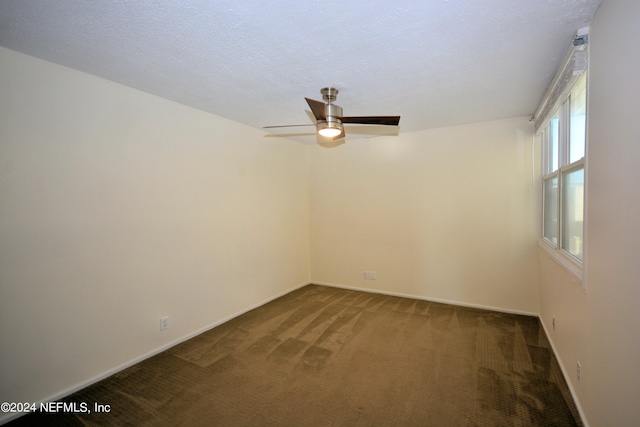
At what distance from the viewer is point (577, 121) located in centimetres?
206

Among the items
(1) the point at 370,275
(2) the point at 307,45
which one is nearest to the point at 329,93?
(2) the point at 307,45

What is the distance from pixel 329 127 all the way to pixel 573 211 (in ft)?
6.74

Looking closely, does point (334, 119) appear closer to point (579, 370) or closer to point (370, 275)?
point (579, 370)

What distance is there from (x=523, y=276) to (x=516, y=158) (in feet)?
4.75

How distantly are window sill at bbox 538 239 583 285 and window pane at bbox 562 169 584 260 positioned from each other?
0.18 ft

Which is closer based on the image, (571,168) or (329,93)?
(571,168)

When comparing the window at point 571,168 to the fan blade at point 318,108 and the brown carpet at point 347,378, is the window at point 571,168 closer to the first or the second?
the brown carpet at point 347,378

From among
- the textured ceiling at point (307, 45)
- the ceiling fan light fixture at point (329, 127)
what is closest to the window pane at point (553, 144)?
the textured ceiling at point (307, 45)

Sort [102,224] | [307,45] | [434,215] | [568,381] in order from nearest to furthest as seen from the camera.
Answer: [307,45], [568,381], [102,224], [434,215]

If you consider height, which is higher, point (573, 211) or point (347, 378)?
point (573, 211)

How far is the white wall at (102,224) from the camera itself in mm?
1847

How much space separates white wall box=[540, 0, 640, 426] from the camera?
3.74 ft

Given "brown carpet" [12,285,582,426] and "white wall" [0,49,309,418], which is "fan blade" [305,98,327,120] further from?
"brown carpet" [12,285,582,426]

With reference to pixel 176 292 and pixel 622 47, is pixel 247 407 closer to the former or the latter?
pixel 176 292
